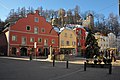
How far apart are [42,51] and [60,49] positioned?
7.34m

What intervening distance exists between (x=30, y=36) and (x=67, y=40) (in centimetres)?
1522

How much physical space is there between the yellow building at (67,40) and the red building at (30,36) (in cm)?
217

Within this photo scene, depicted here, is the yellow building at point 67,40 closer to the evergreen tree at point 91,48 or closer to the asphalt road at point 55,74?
the evergreen tree at point 91,48

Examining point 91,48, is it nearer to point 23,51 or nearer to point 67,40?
point 23,51

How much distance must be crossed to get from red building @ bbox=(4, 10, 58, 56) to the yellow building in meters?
2.17

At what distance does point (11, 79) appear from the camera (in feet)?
40.8

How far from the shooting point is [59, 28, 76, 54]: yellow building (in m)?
65.3

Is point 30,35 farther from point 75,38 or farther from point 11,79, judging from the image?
point 11,79

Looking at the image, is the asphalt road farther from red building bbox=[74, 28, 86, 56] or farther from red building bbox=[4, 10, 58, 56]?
red building bbox=[74, 28, 86, 56]

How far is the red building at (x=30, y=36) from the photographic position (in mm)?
53688

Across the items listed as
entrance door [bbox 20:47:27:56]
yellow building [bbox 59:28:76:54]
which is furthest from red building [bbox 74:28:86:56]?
entrance door [bbox 20:47:27:56]

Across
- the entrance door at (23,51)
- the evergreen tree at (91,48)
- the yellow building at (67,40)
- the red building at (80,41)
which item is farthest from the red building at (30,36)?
the evergreen tree at (91,48)

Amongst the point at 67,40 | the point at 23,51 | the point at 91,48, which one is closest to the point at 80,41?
the point at 67,40

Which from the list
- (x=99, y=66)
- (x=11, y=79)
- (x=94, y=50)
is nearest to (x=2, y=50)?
(x=94, y=50)
